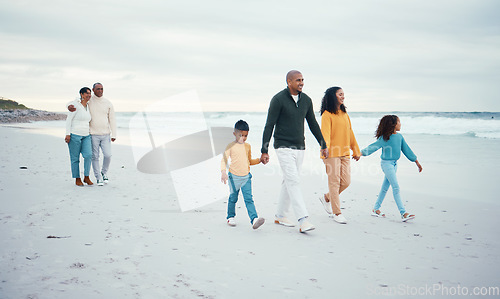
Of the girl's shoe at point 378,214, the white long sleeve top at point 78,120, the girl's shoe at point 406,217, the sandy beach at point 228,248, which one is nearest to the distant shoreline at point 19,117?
the white long sleeve top at point 78,120

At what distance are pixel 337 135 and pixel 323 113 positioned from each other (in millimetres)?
402

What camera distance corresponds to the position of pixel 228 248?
4.12m

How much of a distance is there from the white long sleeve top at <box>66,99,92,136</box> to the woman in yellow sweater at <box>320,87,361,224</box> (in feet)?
15.9

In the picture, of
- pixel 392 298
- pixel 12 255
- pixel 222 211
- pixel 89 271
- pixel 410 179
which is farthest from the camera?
pixel 410 179

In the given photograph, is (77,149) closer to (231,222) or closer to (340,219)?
(231,222)

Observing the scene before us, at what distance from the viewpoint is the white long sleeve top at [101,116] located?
7.46 metres

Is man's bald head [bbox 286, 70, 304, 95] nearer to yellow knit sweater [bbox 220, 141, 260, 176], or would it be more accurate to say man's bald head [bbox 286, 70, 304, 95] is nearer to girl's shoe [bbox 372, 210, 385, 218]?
yellow knit sweater [bbox 220, 141, 260, 176]

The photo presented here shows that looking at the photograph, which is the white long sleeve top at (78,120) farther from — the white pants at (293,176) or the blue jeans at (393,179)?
the blue jeans at (393,179)

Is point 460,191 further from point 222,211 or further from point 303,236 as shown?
point 222,211

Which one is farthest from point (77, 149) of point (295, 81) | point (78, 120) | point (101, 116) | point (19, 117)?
point (19, 117)

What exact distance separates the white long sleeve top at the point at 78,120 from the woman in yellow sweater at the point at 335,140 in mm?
4854

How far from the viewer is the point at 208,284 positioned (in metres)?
3.17

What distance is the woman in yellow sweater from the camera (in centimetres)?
532

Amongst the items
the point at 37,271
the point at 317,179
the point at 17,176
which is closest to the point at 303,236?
the point at 37,271
